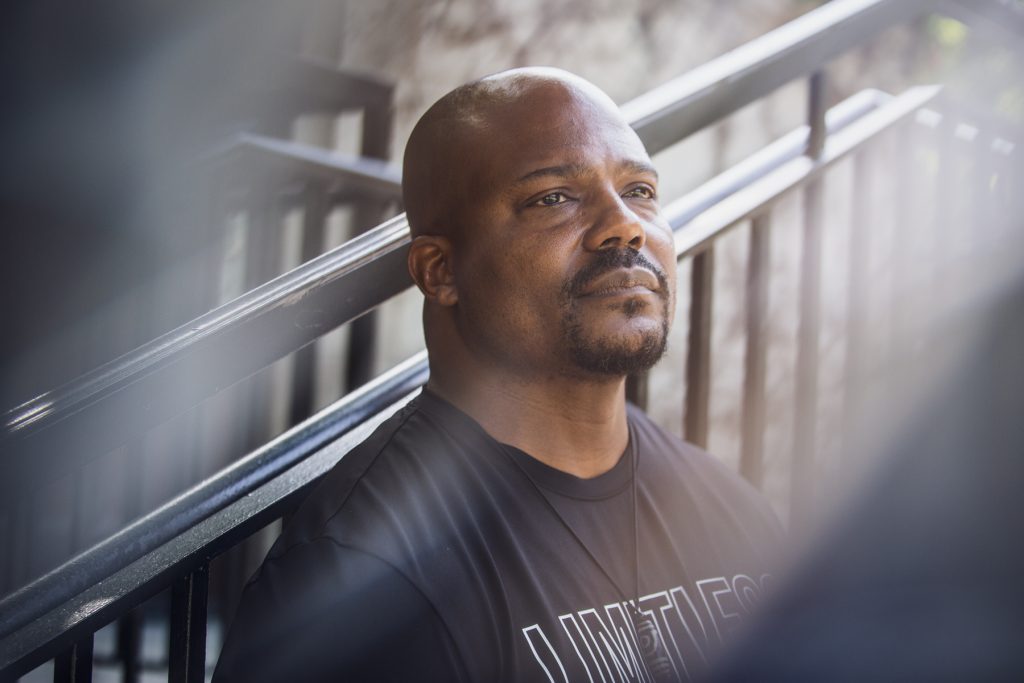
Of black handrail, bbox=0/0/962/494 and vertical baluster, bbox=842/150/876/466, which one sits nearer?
black handrail, bbox=0/0/962/494

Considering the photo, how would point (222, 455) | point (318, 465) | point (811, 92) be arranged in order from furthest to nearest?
point (222, 455)
point (811, 92)
point (318, 465)

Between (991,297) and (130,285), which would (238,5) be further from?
(991,297)

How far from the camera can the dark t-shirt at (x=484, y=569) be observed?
2.70 feet

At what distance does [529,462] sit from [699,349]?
1.76 ft

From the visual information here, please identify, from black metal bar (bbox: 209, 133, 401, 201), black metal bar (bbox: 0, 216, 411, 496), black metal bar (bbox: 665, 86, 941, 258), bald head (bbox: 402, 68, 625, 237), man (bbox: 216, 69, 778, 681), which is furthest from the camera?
black metal bar (bbox: 209, 133, 401, 201)

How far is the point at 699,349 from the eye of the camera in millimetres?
1502

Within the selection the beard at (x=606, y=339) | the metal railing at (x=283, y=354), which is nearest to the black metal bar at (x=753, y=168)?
the metal railing at (x=283, y=354)

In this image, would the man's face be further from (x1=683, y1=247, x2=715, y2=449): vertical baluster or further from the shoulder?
(x1=683, y1=247, x2=715, y2=449): vertical baluster

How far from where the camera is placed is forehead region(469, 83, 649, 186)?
111 centimetres

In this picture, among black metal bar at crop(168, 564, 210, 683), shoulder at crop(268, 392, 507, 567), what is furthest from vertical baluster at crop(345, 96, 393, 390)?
black metal bar at crop(168, 564, 210, 683)

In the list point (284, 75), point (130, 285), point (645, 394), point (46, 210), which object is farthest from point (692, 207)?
point (46, 210)

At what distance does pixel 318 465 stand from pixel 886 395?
4.22ft

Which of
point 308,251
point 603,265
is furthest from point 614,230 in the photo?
point 308,251

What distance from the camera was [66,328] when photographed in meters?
2.61
